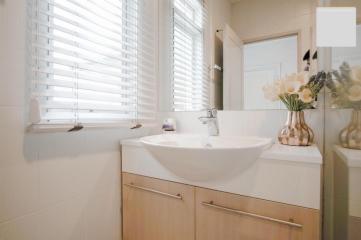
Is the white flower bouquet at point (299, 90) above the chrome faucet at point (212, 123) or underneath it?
above

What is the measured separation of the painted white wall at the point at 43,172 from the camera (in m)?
0.71

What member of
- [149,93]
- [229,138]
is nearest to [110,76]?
[149,93]

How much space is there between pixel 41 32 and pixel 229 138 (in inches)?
34.7

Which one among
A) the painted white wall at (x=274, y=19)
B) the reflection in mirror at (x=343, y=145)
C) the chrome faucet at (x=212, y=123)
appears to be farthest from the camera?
the chrome faucet at (x=212, y=123)

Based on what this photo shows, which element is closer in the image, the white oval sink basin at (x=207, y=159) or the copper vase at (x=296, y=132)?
the white oval sink basin at (x=207, y=159)

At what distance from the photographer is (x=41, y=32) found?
80cm

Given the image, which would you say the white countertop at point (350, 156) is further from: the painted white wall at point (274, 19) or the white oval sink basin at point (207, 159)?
the painted white wall at point (274, 19)

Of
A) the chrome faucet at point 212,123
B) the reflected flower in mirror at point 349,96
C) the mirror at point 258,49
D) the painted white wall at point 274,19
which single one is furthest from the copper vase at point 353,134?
the chrome faucet at point 212,123

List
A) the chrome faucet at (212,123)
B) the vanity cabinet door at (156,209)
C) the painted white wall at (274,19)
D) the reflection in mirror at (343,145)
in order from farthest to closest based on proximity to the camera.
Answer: the chrome faucet at (212,123) → the painted white wall at (274,19) → the vanity cabinet door at (156,209) → the reflection in mirror at (343,145)

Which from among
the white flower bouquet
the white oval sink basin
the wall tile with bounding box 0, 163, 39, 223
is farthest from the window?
the wall tile with bounding box 0, 163, 39, 223

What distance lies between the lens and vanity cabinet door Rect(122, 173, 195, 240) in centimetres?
89

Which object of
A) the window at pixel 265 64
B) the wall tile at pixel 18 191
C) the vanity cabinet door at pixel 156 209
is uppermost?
the window at pixel 265 64

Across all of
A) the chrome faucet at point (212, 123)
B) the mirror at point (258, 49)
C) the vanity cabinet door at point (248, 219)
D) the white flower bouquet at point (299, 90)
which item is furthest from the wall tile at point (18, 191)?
the white flower bouquet at point (299, 90)

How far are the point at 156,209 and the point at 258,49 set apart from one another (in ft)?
3.12
